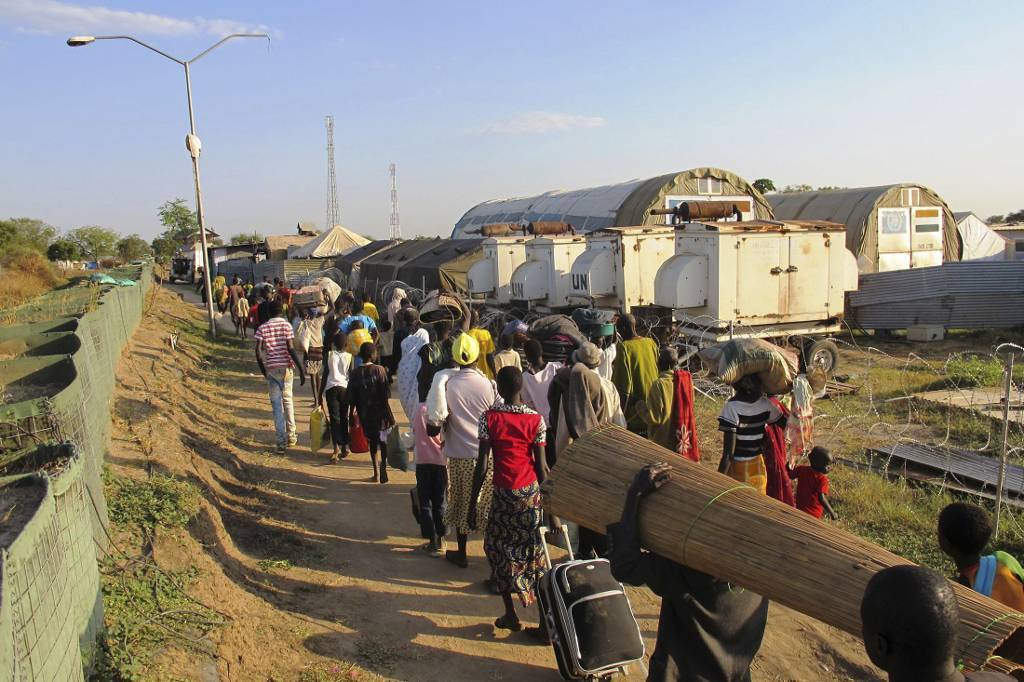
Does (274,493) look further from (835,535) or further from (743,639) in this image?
(835,535)

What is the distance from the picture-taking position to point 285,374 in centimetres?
881

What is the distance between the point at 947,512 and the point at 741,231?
8184mm

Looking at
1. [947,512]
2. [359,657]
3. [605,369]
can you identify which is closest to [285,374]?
[605,369]

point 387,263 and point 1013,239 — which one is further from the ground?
point 1013,239

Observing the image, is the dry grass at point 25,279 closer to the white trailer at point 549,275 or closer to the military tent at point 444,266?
the military tent at point 444,266

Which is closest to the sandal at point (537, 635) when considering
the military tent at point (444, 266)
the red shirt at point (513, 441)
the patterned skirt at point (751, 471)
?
the red shirt at point (513, 441)

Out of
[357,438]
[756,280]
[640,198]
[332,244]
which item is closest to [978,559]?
[357,438]

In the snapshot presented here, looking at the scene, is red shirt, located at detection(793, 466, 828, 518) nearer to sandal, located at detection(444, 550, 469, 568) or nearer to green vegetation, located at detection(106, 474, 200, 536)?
sandal, located at detection(444, 550, 469, 568)

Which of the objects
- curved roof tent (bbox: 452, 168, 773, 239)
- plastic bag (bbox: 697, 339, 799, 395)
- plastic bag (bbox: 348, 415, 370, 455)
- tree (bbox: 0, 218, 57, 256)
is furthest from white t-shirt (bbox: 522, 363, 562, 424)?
tree (bbox: 0, 218, 57, 256)

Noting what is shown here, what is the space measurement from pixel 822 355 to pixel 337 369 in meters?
7.50

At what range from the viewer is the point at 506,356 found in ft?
22.3

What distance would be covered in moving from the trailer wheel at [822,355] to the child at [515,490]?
25.6 ft

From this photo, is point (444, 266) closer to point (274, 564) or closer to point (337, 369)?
point (337, 369)

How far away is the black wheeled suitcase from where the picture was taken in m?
4.05
